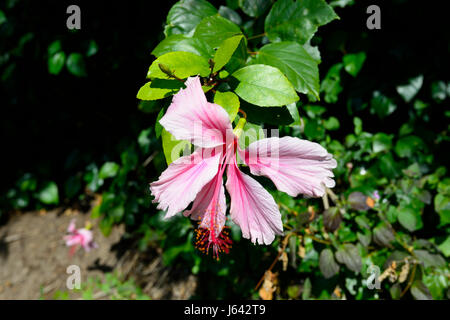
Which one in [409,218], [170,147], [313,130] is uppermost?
[170,147]

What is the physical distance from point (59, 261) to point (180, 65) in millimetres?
2471

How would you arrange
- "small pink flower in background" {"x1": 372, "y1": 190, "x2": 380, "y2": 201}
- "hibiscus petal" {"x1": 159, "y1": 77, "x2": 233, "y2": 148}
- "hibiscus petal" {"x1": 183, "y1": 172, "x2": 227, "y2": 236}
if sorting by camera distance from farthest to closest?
"small pink flower in background" {"x1": 372, "y1": 190, "x2": 380, "y2": 201}
"hibiscus petal" {"x1": 183, "y1": 172, "x2": 227, "y2": 236}
"hibiscus petal" {"x1": 159, "y1": 77, "x2": 233, "y2": 148}

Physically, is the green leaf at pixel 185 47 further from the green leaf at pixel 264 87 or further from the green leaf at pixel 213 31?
the green leaf at pixel 264 87

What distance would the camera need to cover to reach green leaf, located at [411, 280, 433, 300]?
131 cm

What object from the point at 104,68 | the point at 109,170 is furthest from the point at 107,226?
the point at 104,68

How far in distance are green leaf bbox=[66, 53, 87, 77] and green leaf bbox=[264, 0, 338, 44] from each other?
1358 mm

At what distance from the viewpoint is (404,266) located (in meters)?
1.32

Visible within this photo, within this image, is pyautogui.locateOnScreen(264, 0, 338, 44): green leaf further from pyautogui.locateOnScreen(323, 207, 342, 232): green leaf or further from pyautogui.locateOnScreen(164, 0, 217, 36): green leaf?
pyautogui.locateOnScreen(323, 207, 342, 232): green leaf

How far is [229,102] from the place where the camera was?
0.78 m

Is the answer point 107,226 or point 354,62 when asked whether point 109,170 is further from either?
point 354,62

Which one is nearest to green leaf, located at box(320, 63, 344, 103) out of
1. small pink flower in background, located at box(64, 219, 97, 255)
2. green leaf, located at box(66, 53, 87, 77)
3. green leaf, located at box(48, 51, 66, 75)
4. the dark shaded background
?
the dark shaded background

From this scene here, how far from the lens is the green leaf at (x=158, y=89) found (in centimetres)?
78

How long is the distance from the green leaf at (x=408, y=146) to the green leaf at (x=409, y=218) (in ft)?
1.25

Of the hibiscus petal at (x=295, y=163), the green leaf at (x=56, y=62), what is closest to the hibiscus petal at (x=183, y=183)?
the hibiscus petal at (x=295, y=163)
